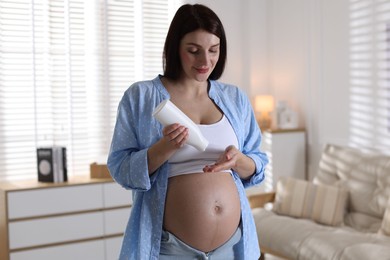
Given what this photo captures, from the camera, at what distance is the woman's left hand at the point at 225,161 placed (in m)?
1.49

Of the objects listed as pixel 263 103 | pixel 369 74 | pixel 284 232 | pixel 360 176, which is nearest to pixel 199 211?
pixel 284 232

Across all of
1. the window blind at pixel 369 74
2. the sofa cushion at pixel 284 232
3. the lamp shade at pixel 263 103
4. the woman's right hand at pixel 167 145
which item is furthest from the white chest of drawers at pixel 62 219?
the woman's right hand at pixel 167 145

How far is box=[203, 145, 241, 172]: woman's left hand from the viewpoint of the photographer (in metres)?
1.49

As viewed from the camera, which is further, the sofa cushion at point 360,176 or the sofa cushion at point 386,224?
the sofa cushion at point 360,176

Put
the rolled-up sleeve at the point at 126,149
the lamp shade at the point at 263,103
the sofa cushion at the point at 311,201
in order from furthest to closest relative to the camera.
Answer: the lamp shade at the point at 263,103 < the sofa cushion at the point at 311,201 < the rolled-up sleeve at the point at 126,149

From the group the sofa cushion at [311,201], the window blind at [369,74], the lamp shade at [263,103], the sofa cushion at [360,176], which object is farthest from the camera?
the lamp shade at [263,103]

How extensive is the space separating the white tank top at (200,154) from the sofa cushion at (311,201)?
224cm

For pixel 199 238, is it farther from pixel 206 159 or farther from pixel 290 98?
pixel 290 98

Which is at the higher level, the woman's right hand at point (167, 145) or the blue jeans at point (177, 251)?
the woman's right hand at point (167, 145)

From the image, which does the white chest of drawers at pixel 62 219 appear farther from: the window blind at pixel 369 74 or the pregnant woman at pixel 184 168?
the pregnant woman at pixel 184 168

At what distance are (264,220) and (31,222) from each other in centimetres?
152

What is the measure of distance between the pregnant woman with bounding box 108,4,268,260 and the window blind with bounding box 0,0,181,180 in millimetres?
2642

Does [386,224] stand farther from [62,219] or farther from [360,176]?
[62,219]

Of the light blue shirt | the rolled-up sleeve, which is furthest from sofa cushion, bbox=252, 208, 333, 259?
the rolled-up sleeve
